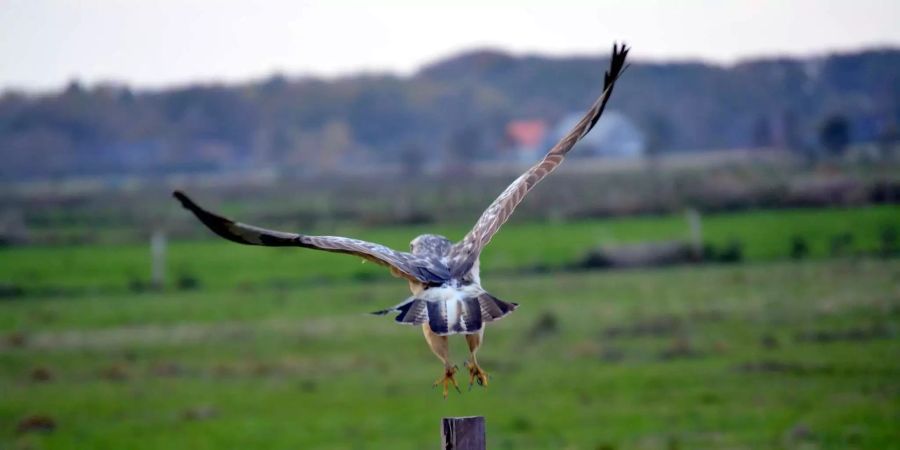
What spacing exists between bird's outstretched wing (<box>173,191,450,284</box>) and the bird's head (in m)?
0.46

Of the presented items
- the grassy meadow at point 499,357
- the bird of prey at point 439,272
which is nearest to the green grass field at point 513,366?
the grassy meadow at point 499,357

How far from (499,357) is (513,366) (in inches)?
26.0

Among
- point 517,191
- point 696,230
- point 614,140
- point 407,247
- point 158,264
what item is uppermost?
point 614,140

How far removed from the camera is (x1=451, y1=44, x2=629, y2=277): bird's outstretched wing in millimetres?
8867

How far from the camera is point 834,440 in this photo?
16000mm

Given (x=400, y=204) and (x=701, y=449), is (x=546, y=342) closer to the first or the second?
(x=701, y=449)

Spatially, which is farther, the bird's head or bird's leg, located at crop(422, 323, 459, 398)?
the bird's head

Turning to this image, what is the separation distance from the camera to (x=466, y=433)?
6383 mm

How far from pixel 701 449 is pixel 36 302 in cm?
2043

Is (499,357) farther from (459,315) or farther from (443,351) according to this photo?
(459,315)

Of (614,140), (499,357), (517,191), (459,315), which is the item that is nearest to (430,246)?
(517,191)

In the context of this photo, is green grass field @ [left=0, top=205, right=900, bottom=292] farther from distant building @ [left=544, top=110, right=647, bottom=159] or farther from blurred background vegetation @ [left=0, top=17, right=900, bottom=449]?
distant building @ [left=544, top=110, right=647, bottom=159]

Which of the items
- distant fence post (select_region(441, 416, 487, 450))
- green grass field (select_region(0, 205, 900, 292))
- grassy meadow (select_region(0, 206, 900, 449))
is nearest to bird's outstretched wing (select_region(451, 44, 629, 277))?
distant fence post (select_region(441, 416, 487, 450))

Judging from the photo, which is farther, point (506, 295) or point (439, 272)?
point (506, 295)
